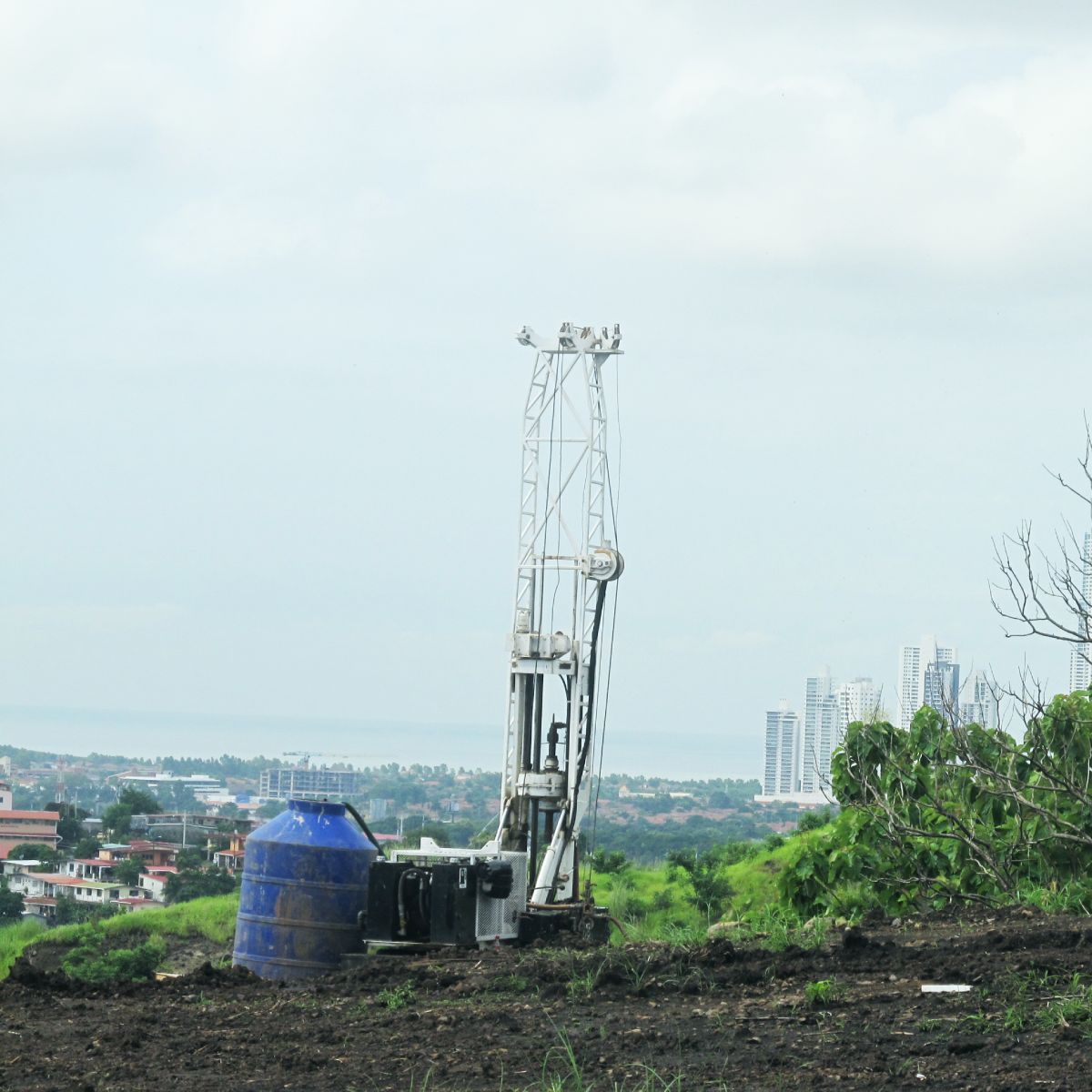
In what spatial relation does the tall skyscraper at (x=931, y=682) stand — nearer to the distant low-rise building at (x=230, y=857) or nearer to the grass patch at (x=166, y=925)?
the grass patch at (x=166, y=925)

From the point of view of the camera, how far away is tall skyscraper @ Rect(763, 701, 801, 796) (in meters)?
112

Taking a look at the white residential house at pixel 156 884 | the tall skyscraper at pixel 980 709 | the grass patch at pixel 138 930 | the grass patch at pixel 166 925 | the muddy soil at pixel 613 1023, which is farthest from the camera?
the white residential house at pixel 156 884

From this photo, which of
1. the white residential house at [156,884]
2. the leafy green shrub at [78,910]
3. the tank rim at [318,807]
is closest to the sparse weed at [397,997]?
the tank rim at [318,807]

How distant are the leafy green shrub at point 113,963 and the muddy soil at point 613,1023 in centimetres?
548

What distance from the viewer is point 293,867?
1490cm

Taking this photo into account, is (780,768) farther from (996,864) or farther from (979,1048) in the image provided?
(979,1048)

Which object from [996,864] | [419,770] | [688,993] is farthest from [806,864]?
[419,770]

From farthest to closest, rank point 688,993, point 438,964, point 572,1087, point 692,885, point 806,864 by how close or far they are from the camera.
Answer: point 692,885
point 806,864
point 438,964
point 688,993
point 572,1087

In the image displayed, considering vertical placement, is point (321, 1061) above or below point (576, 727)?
below

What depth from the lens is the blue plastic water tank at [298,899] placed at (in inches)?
582

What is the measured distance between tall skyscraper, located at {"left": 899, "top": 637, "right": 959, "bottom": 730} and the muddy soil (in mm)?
1856

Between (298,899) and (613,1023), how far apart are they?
20.7 feet

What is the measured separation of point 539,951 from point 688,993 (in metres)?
3.40

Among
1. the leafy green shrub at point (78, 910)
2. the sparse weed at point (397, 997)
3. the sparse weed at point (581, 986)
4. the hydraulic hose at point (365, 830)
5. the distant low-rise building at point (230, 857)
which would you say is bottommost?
the leafy green shrub at point (78, 910)
